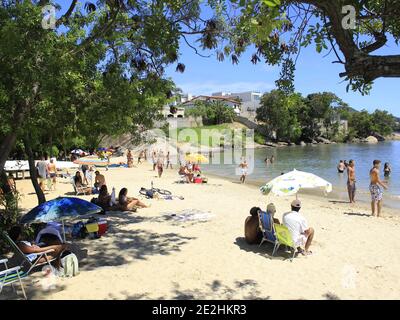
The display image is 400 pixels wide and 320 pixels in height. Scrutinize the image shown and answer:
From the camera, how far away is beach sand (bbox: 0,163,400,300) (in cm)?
638

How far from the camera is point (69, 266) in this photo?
22.6ft

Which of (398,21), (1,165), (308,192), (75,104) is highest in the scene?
(398,21)

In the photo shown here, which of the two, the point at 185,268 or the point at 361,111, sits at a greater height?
the point at 361,111

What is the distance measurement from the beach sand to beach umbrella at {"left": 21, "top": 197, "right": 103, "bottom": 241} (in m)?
0.92

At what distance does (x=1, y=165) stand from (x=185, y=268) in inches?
152

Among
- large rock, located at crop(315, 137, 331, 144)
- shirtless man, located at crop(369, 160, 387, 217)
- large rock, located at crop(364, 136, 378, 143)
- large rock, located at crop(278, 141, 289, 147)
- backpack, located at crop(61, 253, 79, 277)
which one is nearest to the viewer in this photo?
backpack, located at crop(61, 253, 79, 277)

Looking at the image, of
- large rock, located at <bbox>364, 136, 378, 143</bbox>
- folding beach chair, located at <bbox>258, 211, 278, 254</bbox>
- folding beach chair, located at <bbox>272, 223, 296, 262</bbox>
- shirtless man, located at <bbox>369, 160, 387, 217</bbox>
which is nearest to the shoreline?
shirtless man, located at <bbox>369, 160, 387, 217</bbox>

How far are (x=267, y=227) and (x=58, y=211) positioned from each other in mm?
4111

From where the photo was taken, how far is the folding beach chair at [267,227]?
8.31 meters

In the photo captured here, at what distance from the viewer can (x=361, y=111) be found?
118375mm

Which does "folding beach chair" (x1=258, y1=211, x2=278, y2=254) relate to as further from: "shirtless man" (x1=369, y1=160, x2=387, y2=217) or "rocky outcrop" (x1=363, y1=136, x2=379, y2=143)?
"rocky outcrop" (x1=363, y1=136, x2=379, y2=143)
